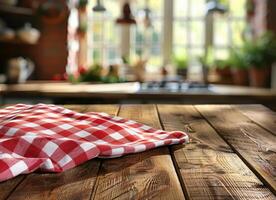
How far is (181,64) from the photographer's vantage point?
4.66 meters

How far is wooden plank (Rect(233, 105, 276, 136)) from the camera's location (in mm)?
1387

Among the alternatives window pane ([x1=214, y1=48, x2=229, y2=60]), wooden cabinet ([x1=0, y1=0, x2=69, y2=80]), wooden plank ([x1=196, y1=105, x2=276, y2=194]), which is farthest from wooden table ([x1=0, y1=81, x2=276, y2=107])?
wooden plank ([x1=196, y1=105, x2=276, y2=194])

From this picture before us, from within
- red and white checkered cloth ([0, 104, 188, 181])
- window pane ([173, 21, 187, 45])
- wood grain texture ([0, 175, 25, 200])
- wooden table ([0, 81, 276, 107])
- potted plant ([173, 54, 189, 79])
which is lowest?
wooden table ([0, 81, 276, 107])

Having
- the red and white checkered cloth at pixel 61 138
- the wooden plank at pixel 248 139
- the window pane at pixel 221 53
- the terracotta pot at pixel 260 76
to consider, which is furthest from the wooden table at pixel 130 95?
the red and white checkered cloth at pixel 61 138

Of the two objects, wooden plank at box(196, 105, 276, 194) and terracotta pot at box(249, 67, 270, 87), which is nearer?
wooden plank at box(196, 105, 276, 194)

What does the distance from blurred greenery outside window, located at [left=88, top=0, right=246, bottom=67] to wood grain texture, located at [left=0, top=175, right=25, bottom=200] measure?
13.4 ft

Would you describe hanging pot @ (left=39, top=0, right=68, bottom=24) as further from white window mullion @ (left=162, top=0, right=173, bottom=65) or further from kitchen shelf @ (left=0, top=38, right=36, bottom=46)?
white window mullion @ (left=162, top=0, right=173, bottom=65)

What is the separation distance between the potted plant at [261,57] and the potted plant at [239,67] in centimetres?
8

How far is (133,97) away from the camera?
11.6 ft

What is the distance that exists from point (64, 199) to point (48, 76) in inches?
158

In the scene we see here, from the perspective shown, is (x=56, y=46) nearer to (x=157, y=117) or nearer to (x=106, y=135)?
(x=157, y=117)

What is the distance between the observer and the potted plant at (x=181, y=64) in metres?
4.65

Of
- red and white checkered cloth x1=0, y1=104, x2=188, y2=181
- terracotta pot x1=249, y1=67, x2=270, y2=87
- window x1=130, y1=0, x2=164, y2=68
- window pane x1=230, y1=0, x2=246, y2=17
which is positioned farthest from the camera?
window x1=130, y1=0, x2=164, y2=68

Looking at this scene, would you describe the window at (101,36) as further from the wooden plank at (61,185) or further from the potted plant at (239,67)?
the wooden plank at (61,185)
